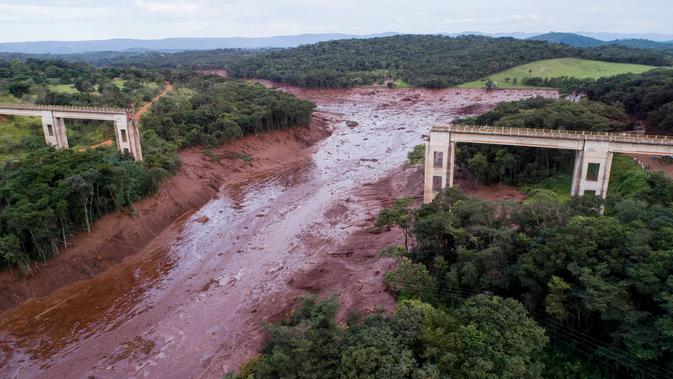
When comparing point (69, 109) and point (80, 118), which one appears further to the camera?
point (80, 118)

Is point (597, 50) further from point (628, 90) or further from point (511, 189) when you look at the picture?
point (511, 189)

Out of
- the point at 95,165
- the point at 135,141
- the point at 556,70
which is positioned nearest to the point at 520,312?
the point at 95,165

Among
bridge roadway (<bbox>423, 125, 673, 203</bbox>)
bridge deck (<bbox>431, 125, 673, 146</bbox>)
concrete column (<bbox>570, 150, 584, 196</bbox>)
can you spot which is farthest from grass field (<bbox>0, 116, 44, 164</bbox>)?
concrete column (<bbox>570, 150, 584, 196</bbox>)

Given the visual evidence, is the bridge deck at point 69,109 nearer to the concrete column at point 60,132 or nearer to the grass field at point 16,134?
the concrete column at point 60,132

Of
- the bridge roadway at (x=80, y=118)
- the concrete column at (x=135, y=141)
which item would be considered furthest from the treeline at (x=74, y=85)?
the concrete column at (x=135, y=141)

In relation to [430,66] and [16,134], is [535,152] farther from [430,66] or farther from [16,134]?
[430,66]

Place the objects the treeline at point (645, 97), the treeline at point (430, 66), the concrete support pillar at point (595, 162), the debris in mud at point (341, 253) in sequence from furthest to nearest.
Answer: the treeline at point (430, 66) → the treeline at point (645, 97) → the debris in mud at point (341, 253) → the concrete support pillar at point (595, 162)

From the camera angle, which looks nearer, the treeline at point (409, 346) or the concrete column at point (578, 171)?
the treeline at point (409, 346)
